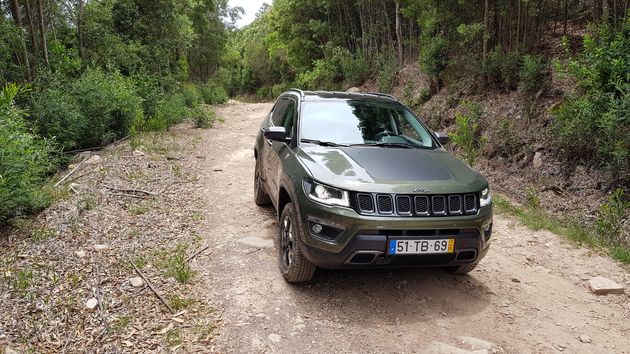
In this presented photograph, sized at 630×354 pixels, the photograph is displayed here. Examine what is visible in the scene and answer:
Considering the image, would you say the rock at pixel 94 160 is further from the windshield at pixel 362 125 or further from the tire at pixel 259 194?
the windshield at pixel 362 125

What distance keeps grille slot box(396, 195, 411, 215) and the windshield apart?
1071 millimetres

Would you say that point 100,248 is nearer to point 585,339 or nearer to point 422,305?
point 422,305

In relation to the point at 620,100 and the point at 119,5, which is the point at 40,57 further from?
the point at 620,100

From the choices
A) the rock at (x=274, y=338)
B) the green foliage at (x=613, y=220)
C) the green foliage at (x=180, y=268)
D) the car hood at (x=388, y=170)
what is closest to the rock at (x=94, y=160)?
the green foliage at (x=180, y=268)

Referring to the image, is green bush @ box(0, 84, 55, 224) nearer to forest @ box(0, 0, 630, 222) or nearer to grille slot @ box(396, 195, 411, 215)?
forest @ box(0, 0, 630, 222)

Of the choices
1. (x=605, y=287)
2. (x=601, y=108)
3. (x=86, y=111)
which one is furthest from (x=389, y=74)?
(x=605, y=287)

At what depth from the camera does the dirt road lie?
3223 mm

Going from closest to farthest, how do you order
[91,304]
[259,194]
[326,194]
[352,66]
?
[326,194], [91,304], [259,194], [352,66]

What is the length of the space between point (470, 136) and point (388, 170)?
5.26 m

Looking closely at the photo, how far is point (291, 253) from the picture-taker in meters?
3.85

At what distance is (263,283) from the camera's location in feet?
13.2

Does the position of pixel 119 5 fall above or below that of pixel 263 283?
above

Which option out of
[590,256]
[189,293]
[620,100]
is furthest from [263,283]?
[620,100]

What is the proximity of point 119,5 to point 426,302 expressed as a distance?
1592cm
